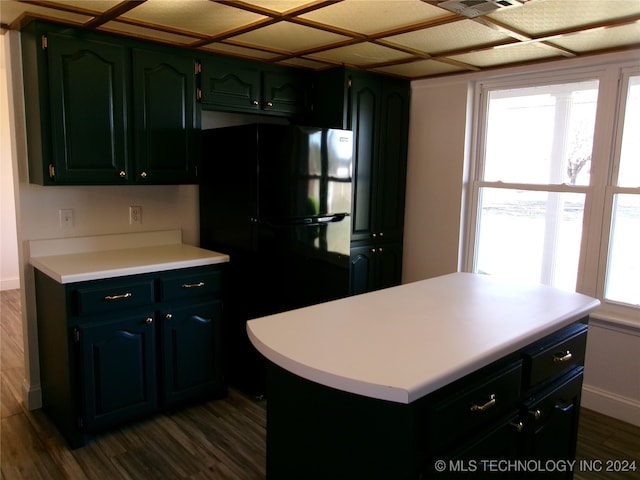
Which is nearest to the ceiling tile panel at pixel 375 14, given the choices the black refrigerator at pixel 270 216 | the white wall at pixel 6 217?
the black refrigerator at pixel 270 216

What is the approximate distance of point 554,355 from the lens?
6.11 ft

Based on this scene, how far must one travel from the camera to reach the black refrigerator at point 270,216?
291 cm

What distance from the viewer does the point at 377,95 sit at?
11.9 ft

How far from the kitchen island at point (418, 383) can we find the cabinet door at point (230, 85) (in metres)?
1.70

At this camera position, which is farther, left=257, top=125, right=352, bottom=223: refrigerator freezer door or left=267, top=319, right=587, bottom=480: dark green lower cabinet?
left=257, top=125, right=352, bottom=223: refrigerator freezer door

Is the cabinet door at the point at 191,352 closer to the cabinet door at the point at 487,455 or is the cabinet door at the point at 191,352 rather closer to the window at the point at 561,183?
the cabinet door at the point at 487,455

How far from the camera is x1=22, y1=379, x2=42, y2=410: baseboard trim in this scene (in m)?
2.89

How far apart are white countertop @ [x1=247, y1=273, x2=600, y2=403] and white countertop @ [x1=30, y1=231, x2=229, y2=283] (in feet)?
3.68

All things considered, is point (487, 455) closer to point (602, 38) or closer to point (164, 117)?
point (602, 38)

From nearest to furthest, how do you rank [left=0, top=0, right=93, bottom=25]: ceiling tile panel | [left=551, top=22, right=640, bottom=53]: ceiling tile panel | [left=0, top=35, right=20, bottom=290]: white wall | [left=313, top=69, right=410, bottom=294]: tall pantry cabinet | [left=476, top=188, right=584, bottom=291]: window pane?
[left=0, top=0, right=93, bottom=25]: ceiling tile panel < [left=551, top=22, right=640, bottom=53]: ceiling tile panel < [left=476, top=188, right=584, bottom=291]: window pane < [left=313, top=69, right=410, bottom=294]: tall pantry cabinet < [left=0, top=35, right=20, bottom=290]: white wall

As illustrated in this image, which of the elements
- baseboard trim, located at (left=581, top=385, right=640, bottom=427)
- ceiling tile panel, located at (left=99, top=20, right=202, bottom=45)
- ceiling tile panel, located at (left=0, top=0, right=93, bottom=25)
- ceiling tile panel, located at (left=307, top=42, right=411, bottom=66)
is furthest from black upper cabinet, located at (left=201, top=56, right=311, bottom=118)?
baseboard trim, located at (left=581, top=385, right=640, bottom=427)

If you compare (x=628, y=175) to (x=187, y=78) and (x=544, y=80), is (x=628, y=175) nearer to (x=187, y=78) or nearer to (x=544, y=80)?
(x=544, y=80)

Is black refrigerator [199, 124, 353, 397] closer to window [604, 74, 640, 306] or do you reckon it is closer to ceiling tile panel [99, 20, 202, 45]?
ceiling tile panel [99, 20, 202, 45]

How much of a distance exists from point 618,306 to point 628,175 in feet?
2.64
